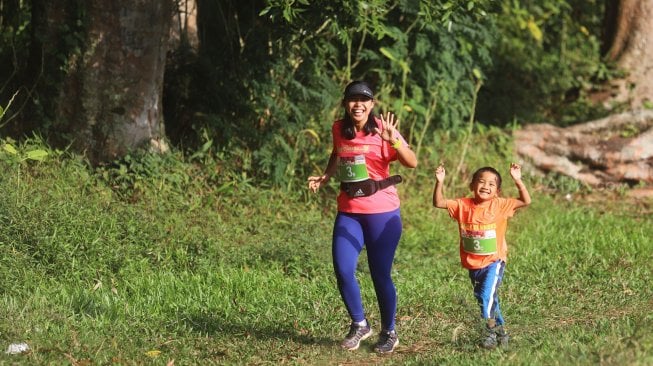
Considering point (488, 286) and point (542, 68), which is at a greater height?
→ point (542, 68)

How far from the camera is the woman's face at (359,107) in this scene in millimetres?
6559

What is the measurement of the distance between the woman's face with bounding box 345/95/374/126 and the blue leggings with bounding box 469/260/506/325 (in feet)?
4.03

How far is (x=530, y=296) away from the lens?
27.7 feet

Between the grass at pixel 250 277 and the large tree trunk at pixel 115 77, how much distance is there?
302 millimetres

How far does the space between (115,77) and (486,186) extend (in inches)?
174

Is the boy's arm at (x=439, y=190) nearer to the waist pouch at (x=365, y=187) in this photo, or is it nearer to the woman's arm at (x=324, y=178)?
the waist pouch at (x=365, y=187)

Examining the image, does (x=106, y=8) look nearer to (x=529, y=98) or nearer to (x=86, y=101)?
(x=86, y=101)

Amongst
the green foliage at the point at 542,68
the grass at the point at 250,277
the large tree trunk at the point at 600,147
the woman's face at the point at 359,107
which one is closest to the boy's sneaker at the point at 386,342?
the grass at the point at 250,277

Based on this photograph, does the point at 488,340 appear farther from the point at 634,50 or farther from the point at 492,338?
the point at 634,50

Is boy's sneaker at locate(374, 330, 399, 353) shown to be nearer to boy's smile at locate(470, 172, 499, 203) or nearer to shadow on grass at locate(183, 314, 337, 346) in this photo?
shadow on grass at locate(183, 314, 337, 346)

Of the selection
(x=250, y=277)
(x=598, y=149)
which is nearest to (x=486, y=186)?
(x=250, y=277)

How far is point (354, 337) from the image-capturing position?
22.5 ft

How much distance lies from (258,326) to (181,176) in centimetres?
286

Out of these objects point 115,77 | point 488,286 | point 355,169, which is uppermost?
point 115,77
